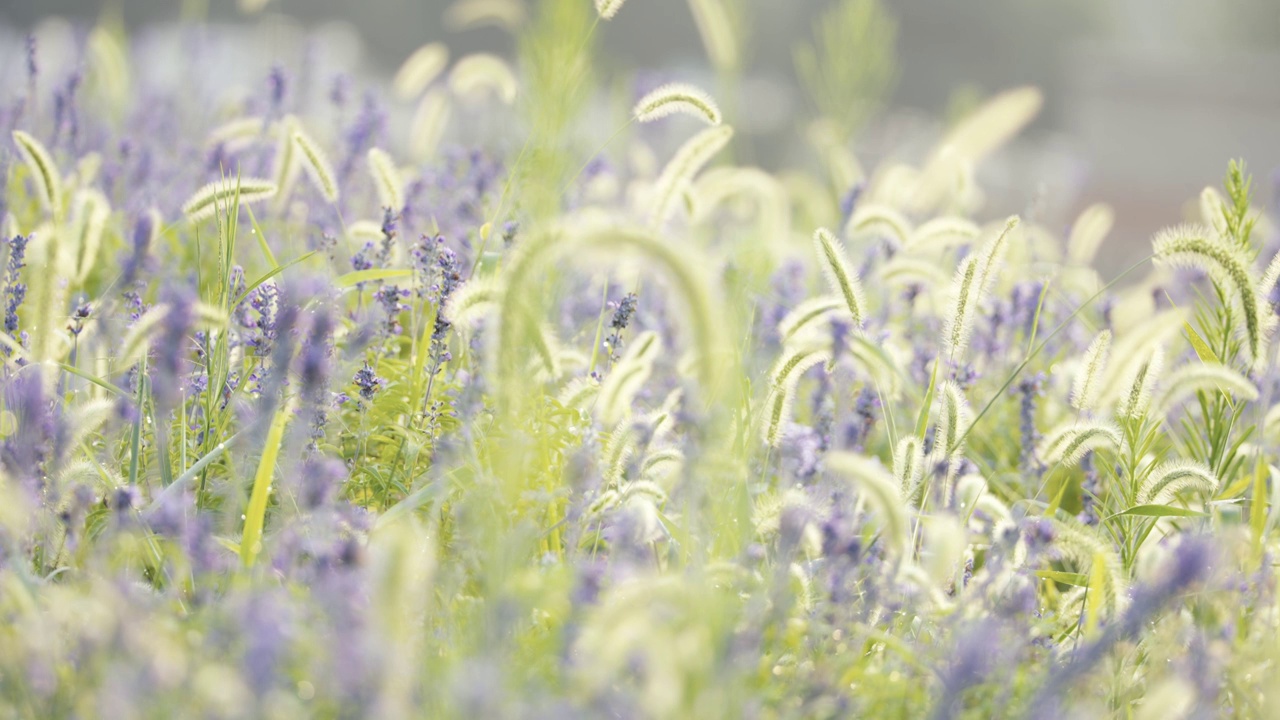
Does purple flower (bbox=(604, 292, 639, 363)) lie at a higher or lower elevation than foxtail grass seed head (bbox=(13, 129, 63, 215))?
higher

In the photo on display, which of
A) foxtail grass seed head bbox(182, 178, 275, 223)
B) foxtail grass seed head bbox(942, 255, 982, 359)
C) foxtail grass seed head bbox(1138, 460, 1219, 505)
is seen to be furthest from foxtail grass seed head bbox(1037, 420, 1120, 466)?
foxtail grass seed head bbox(182, 178, 275, 223)

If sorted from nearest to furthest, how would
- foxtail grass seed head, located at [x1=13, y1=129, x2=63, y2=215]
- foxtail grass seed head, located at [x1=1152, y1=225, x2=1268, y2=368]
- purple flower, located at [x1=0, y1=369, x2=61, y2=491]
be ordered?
1. purple flower, located at [x1=0, y1=369, x2=61, y2=491]
2. foxtail grass seed head, located at [x1=1152, y1=225, x2=1268, y2=368]
3. foxtail grass seed head, located at [x1=13, y1=129, x2=63, y2=215]

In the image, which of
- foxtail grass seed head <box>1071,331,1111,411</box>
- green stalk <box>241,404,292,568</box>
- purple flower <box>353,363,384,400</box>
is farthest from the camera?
purple flower <box>353,363,384,400</box>

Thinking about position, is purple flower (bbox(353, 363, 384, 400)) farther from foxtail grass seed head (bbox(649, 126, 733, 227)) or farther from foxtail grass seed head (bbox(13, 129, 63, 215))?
foxtail grass seed head (bbox(13, 129, 63, 215))

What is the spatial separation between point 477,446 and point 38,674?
1.05 metres

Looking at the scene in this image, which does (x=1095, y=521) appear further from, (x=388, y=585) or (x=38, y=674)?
(x=38, y=674)

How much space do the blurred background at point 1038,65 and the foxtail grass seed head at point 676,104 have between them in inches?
55.2

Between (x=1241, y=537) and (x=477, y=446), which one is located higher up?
(x=1241, y=537)

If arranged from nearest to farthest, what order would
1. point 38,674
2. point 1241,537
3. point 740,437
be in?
1. point 38,674
2. point 1241,537
3. point 740,437

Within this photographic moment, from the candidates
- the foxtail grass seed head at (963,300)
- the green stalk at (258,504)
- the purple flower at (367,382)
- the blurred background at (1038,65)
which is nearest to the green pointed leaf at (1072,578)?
the foxtail grass seed head at (963,300)

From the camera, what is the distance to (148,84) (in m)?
8.39

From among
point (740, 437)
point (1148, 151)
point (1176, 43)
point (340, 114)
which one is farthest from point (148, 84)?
point (1176, 43)

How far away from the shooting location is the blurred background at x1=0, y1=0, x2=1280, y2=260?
36.8 feet

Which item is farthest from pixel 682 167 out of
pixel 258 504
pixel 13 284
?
pixel 13 284
